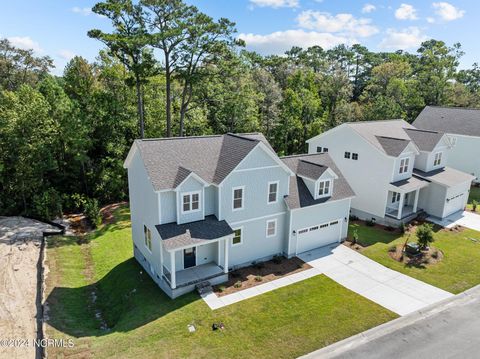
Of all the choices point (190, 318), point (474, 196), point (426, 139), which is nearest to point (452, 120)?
point (474, 196)

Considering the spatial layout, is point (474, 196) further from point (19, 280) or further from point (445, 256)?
point (19, 280)

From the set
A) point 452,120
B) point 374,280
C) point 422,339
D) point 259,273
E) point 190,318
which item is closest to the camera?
point 422,339

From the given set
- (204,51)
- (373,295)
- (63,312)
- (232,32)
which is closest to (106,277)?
(63,312)

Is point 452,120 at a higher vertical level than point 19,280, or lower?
higher

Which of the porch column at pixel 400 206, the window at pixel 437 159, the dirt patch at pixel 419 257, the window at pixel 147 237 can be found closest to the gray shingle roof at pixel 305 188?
the dirt patch at pixel 419 257

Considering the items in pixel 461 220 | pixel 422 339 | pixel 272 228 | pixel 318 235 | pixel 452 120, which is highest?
pixel 452 120

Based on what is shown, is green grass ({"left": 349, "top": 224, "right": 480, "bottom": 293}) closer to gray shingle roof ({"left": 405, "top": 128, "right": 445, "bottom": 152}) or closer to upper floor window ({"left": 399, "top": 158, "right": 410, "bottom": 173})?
upper floor window ({"left": 399, "top": 158, "right": 410, "bottom": 173})

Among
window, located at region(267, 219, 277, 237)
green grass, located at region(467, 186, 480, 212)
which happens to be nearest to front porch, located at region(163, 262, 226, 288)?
window, located at region(267, 219, 277, 237)
